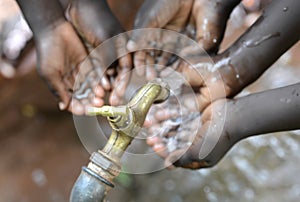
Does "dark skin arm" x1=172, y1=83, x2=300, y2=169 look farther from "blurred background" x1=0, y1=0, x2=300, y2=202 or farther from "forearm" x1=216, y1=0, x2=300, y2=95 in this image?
"blurred background" x1=0, y1=0, x2=300, y2=202

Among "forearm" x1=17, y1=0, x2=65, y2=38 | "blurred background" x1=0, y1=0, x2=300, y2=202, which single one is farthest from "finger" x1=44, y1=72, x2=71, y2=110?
"blurred background" x1=0, y1=0, x2=300, y2=202

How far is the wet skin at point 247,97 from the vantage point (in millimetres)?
1382

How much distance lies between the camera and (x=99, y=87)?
5.52ft

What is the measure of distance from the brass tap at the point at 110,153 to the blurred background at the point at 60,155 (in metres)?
1.08

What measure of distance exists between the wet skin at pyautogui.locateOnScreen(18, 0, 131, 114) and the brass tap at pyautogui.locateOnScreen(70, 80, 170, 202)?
474 mm

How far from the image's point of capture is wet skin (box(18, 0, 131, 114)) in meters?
1.68

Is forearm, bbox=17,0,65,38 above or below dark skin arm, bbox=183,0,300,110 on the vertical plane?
above

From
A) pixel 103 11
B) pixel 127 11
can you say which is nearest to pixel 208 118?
pixel 103 11

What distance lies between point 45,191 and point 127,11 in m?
0.76

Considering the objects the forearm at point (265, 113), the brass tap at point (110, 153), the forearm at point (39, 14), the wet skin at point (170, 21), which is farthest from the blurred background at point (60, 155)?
the brass tap at point (110, 153)

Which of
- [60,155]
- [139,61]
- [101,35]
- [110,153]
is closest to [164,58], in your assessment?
[139,61]

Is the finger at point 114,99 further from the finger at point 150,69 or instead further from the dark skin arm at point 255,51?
the dark skin arm at point 255,51

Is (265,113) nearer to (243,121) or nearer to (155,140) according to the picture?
(243,121)

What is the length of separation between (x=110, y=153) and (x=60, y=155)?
126cm
